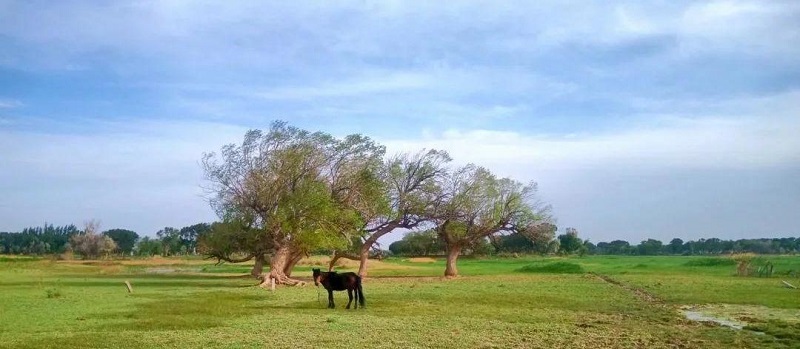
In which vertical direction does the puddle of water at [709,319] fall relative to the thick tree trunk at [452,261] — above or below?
below

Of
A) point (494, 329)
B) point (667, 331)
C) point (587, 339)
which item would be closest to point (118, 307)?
point (494, 329)

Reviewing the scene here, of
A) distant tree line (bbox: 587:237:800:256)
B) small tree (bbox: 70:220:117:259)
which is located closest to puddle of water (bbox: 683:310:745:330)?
small tree (bbox: 70:220:117:259)

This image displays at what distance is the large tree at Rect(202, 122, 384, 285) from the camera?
41406mm

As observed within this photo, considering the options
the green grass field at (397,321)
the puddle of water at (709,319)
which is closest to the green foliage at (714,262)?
the green grass field at (397,321)

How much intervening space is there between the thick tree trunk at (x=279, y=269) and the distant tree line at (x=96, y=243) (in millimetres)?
41857

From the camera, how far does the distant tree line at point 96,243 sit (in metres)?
108

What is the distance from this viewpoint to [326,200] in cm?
4222

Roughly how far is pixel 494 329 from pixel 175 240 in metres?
119

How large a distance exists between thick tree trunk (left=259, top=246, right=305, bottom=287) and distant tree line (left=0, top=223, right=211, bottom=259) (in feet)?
137

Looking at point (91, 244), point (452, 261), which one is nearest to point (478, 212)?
point (452, 261)

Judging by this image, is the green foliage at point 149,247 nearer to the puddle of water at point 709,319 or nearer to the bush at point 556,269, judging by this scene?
the bush at point 556,269

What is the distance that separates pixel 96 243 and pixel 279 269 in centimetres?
7945

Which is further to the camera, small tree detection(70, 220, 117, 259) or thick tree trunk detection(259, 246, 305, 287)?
small tree detection(70, 220, 117, 259)

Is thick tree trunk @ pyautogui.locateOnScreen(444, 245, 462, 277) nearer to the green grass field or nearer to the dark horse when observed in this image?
the green grass field
